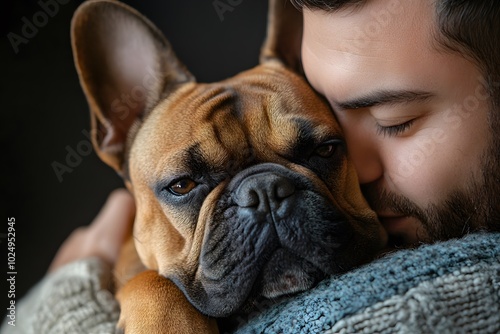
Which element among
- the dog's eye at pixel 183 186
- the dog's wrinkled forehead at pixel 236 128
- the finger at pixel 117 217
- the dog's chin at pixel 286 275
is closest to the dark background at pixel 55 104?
the finger at pixel 117 217

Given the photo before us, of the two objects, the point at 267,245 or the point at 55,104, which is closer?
the point at 267,245

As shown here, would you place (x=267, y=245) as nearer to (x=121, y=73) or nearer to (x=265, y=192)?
(x=265, y=192)

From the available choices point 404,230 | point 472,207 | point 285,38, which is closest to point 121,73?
point 285,38

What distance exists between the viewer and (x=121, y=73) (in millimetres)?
1466

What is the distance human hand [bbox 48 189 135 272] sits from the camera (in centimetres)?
174

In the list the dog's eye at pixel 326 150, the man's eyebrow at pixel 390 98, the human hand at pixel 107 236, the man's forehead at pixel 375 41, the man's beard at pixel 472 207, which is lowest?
the human hand at pixel 107 236

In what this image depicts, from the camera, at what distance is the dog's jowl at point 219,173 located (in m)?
1.01

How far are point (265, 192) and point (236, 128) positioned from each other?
0.20 metres

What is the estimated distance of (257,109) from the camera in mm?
1205

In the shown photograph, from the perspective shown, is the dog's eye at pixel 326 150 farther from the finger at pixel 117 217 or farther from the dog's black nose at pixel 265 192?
the finger at pixel 117 217

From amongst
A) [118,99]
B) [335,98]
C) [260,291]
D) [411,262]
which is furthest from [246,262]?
[118,99]

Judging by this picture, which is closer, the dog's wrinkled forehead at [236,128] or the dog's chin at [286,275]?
the dog's chin at [286,275]

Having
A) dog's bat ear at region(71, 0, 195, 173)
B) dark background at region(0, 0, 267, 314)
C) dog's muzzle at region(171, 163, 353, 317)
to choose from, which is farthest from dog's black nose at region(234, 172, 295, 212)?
dark background at region(0, 0, 267, 314)

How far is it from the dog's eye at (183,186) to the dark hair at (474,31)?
1.49ft
